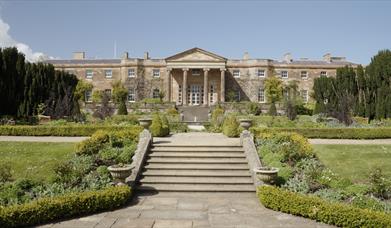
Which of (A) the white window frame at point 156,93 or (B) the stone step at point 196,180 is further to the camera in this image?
(A) the white window frame at point 156,93

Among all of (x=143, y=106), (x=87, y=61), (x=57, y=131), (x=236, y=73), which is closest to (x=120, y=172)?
(x=57, y=131)

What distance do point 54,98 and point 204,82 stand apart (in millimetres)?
22238

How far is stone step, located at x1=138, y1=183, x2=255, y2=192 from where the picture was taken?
399 inches

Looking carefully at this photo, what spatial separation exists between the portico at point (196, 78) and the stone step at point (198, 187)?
37.0 meters

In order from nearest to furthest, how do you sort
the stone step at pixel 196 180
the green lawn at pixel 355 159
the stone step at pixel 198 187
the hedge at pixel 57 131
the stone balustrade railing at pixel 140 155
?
the stone step at pixel 198 187 < the stone balustrade railing at pixel 140 155 < the stone step at pixel 196 180 < the green lawn at pixel 355 159 < the hedge at pixel 57 131

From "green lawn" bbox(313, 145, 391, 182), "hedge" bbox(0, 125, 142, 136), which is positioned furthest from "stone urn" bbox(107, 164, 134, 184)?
"hedge" bbox(0, 125, 142, 136)

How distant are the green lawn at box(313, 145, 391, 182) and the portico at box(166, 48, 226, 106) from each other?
33.0m

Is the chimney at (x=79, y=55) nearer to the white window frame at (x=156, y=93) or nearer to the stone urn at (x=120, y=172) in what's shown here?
the white window frame at (x=156, y=93)

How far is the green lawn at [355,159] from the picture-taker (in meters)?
11.8

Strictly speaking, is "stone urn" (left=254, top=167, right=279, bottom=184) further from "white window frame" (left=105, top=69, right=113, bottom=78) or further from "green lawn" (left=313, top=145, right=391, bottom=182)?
"white window frame" (left=105, top=69, right=113, bottom=78)

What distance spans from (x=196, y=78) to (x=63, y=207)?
42.5 m

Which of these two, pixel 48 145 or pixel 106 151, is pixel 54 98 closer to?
pixel 48 145

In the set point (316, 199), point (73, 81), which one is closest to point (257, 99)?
point (73, 81)

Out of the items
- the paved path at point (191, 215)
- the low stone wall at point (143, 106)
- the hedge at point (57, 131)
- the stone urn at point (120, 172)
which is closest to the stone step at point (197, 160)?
the paved path at point (191, 215)
